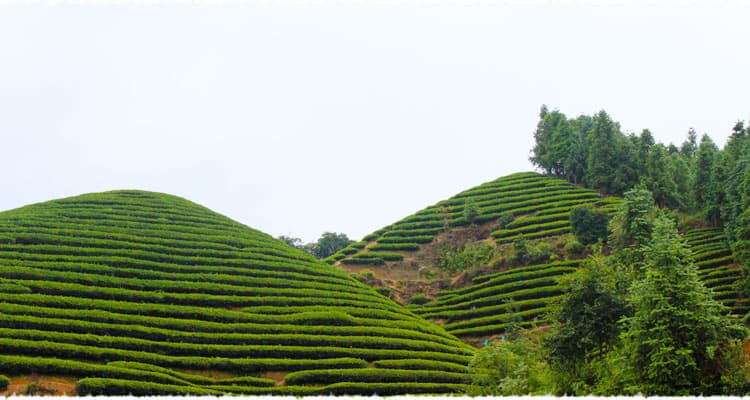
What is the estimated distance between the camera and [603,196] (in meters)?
74.2

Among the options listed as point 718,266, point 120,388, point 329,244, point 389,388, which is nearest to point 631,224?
point 718,266

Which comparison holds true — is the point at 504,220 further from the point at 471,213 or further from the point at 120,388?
the point at 120,388

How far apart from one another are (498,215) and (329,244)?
31287mm

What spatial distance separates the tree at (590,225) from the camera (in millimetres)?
58625

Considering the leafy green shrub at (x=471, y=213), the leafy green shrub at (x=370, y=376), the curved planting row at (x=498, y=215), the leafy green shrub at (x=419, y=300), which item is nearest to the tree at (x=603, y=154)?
the curved planting row at (x=498, y=215)

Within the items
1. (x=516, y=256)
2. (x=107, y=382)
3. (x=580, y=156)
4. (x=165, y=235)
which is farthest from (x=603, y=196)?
(x=107, y=382)

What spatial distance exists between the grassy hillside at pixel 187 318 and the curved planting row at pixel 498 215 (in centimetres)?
1742

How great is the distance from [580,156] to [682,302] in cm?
6064

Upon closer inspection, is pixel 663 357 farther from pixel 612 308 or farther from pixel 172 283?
pixel 172 283

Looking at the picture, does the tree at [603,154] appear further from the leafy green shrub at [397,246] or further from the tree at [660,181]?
the leafy green shrub at [397,246]

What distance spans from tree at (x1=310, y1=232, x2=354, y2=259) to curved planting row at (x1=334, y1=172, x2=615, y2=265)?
1941cm

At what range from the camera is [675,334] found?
22.1m

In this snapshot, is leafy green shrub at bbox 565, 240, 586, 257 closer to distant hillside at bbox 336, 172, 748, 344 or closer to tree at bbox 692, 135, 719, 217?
distant hillside at bbox 336, 172, 748, 344

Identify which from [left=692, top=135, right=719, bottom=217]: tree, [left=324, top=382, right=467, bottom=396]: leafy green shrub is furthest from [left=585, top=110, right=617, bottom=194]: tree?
[left=324, top=382, right=467, bottom=396]: leafy green shrub
